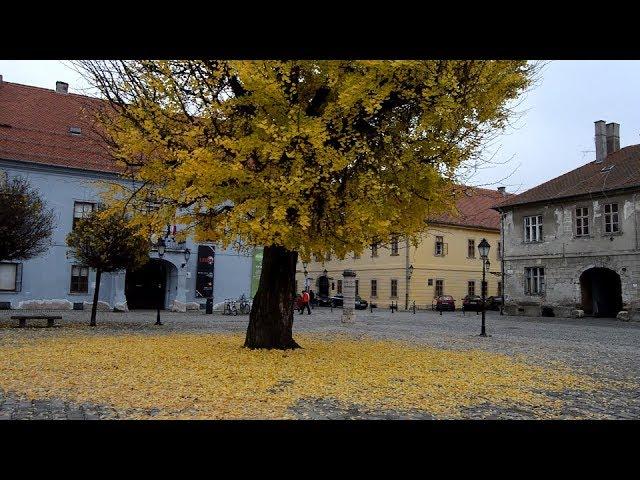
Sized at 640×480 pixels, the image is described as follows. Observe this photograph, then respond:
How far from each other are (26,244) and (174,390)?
488 inches

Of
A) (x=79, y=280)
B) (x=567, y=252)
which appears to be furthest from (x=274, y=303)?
(x=567, y=252)

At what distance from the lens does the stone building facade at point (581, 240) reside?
103 feet

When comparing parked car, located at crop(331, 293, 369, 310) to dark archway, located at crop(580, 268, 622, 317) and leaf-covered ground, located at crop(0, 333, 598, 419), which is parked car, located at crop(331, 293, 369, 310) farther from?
leaf-covered ground, located at crop(0, 333, 598, 419)

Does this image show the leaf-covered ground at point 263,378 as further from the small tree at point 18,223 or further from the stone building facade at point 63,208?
the stone building facade at point 63,208

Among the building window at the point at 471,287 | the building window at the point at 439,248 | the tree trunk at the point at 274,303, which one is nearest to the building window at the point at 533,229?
the building window at the point at 439,248

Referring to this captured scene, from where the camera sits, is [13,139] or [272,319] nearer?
[272,319]

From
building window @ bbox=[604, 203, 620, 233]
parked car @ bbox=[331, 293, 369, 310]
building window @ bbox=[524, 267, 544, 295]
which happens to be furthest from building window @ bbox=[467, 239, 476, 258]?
building window @ bbox=[604, 203, 620, 233]

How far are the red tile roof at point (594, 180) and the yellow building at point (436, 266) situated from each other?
29.7 ft

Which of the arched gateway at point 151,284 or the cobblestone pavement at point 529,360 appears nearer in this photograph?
the cobblestone pavement at point 529,360

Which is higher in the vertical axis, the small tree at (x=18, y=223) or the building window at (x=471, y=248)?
the building window at (x=471, y=248)
